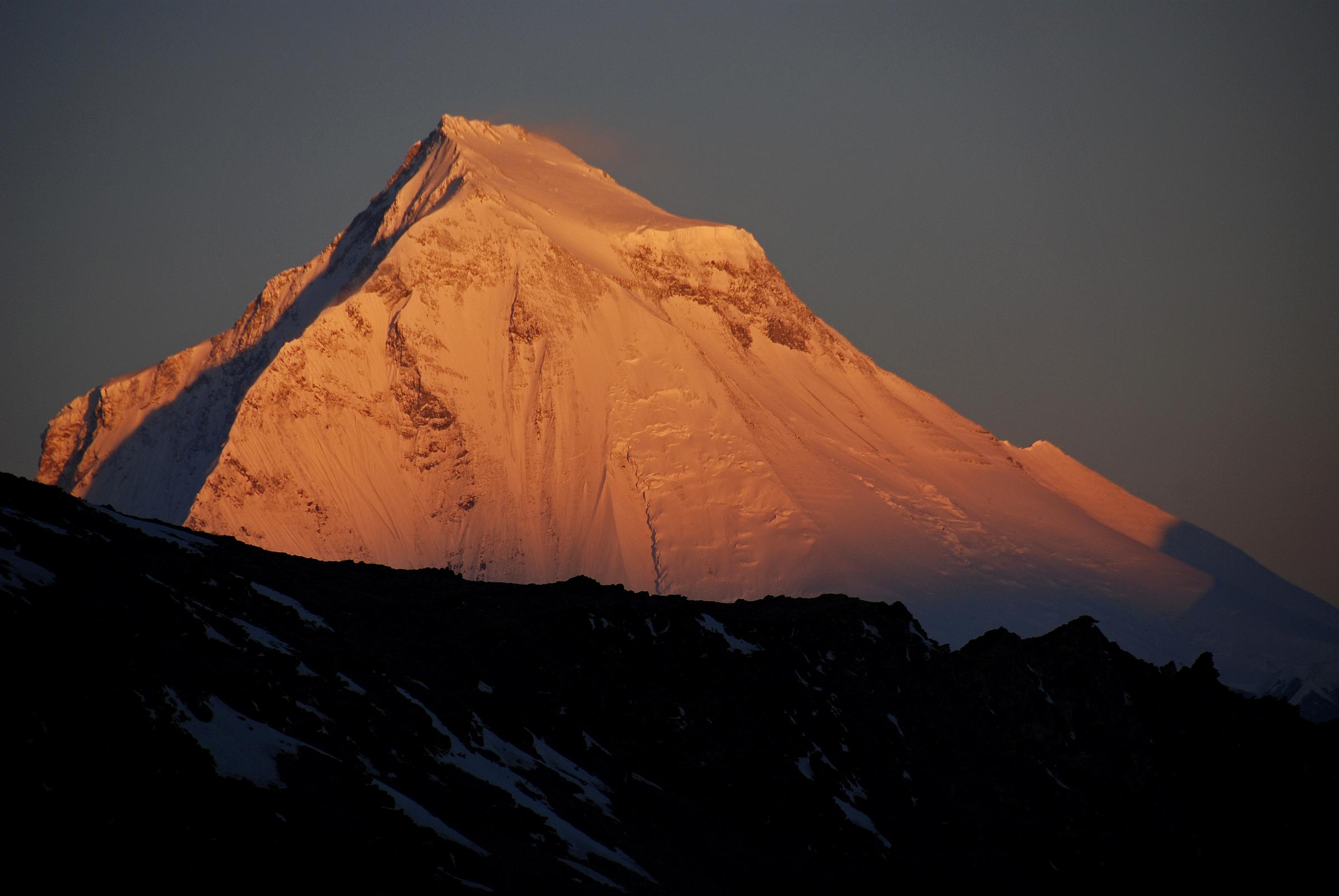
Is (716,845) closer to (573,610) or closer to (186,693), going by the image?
(573,610)

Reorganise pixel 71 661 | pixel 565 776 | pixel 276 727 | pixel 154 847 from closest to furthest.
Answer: pixel 154 847
pixel 71 661
pixel 276 727
pixel 565 776

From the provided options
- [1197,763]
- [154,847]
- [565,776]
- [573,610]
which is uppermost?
[1197,763]

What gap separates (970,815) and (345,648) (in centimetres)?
3123

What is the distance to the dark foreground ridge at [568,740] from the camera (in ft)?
139

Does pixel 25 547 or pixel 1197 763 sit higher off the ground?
pixel 1197 763

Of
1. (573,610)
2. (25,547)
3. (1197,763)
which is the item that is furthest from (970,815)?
(25,547)

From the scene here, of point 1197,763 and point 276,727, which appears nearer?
point 276,727

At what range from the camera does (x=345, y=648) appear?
205 ft

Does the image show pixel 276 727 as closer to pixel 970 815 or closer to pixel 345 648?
pixel 345 648

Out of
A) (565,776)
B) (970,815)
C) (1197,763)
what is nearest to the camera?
(565,776)

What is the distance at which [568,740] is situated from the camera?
2623 inches

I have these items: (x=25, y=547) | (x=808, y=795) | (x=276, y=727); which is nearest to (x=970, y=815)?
(x=808, y=795)

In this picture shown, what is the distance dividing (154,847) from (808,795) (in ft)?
119

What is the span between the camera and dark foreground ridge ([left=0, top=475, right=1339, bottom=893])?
42406mm
